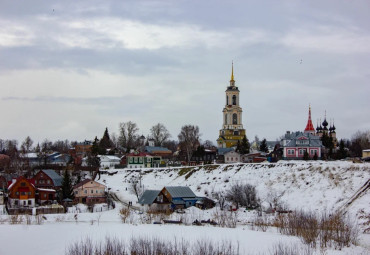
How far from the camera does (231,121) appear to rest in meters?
121

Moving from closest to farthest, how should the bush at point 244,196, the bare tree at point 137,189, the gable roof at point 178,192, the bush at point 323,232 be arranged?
the bush at point 323,232, the bush at point 244,196, the gable roof at point 178,192, the bare tree at point 137,189

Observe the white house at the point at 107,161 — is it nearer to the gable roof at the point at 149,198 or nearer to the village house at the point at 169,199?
the gable roof at the point at 149,198

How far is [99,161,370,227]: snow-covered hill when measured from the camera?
51531 mm

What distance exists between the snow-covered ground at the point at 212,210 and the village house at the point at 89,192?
328 cm

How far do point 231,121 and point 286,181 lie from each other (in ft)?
199

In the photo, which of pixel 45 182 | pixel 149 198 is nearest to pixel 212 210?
pixel 149 198

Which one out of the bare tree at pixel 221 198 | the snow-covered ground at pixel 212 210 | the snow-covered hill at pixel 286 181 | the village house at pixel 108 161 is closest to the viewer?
the snow-covered ground at pixel 212 210

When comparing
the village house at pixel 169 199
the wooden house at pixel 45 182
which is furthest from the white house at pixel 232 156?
the wooden house at pixel 45 182

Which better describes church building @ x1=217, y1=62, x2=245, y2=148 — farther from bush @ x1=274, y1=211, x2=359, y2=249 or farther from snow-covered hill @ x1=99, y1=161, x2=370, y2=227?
bush @ x1=274, y1=211, x2=359, y2=249

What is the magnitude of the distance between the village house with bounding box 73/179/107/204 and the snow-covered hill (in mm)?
3429

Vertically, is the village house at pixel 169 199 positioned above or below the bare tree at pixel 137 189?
below

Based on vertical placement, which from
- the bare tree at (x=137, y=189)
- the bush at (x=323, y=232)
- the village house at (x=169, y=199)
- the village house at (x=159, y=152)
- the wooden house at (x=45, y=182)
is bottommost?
the bush at (x=323, y=232)

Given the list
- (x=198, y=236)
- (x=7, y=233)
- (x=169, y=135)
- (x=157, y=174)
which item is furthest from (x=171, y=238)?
(x=169, y=135)

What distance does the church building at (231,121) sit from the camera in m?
120
